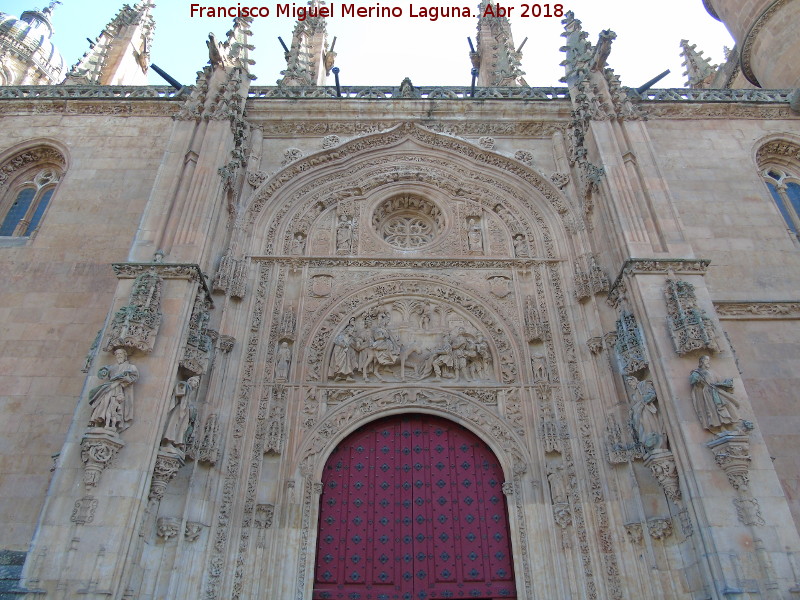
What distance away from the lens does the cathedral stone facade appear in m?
7.50

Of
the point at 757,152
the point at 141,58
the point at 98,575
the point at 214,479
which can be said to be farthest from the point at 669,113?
the point at 141,58

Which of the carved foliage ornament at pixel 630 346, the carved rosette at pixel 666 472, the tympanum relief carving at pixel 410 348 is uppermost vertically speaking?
A: the tympanum relief carving at pixel 410 348

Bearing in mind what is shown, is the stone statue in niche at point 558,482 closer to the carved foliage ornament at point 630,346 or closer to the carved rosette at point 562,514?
the carved rosette at point 562,514

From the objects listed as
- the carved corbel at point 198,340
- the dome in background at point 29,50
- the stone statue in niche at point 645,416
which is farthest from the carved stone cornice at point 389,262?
the dome in background at point 29,50

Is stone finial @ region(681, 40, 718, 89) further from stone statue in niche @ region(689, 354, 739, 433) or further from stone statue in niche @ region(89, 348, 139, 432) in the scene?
stone statue in niche @ region(89, 348, 139, 432)

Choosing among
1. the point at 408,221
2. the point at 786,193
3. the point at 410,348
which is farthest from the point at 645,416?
the point at 786,193

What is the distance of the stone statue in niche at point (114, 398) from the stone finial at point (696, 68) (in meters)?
20.4

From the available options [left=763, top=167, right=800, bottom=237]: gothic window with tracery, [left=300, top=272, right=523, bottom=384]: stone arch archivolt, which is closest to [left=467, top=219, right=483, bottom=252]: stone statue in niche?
[left=300, top=272, right=523, bottom=384]: stone arch archivolt

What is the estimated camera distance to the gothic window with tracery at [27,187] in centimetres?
1204

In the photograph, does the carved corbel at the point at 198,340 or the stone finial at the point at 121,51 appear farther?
the stone finial at the point at 121,51

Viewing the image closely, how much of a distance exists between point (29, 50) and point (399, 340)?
1124 inches

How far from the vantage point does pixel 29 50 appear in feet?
92.6

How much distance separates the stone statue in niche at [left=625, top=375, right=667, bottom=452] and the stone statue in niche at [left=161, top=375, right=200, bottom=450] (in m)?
6.28

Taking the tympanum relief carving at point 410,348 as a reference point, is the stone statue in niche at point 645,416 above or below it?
below
